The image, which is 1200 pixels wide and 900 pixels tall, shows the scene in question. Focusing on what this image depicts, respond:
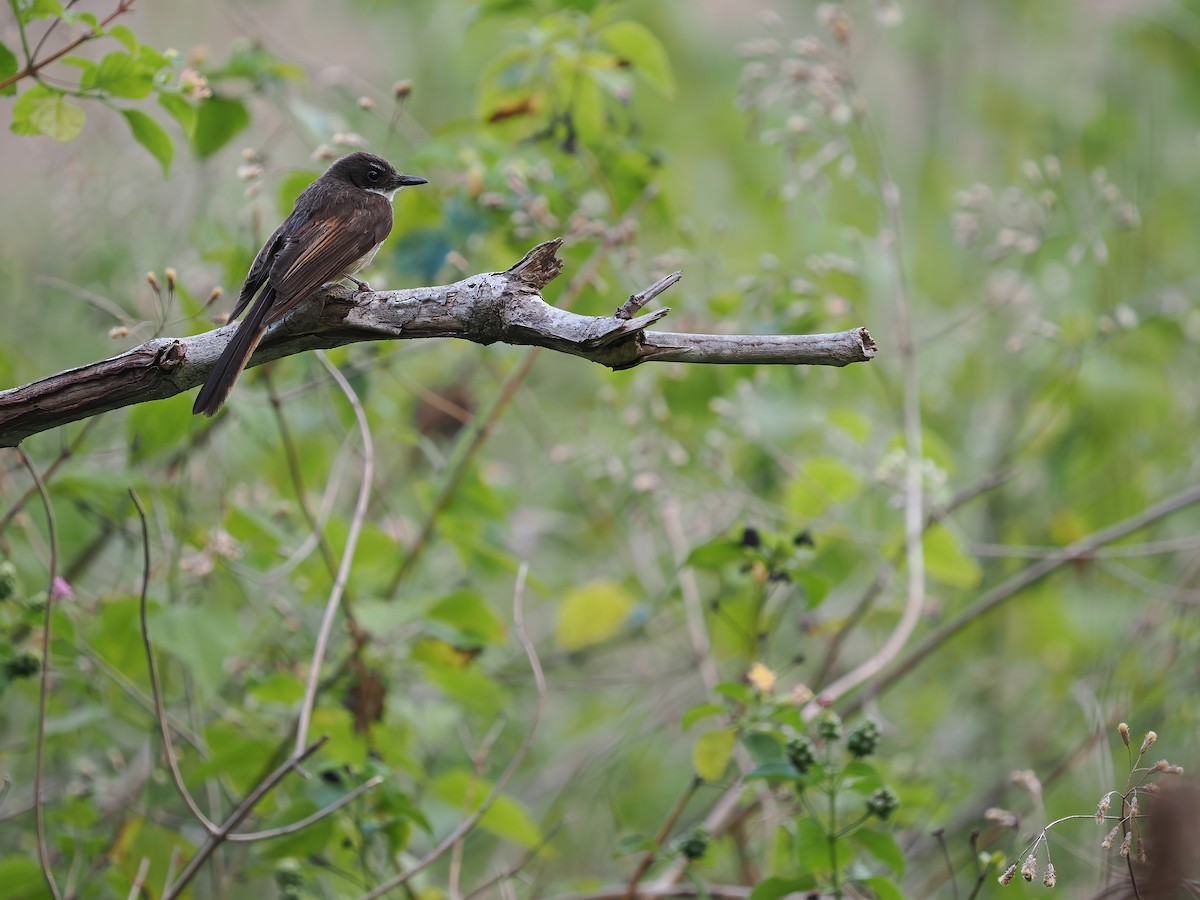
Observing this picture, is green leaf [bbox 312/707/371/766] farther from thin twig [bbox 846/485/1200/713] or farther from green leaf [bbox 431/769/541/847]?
thin twig [bbox 846/485/1200/713]

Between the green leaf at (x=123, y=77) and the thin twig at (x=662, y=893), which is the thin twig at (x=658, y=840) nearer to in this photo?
the thin twig at (x=662, y=893)

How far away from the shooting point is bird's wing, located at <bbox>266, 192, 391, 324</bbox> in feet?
8.45

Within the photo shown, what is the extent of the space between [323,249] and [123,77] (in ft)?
1.93

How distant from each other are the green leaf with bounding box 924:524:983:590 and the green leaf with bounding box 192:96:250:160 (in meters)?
2.72

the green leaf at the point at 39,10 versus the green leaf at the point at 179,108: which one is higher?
the green leaf at the point at 39,10

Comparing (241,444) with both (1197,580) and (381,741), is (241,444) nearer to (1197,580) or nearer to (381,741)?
(381,741)

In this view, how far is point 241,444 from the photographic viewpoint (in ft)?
13.3

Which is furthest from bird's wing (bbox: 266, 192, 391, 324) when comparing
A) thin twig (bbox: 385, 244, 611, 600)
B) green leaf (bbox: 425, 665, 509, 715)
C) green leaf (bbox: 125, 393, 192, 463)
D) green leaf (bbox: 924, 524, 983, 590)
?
green leaf (bbox: 924, 524, 983, 590)

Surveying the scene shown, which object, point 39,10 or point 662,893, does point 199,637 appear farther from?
point 39,10

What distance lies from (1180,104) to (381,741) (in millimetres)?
5443

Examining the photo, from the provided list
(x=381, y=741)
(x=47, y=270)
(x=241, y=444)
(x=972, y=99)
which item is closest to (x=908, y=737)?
(x=381, y=741)

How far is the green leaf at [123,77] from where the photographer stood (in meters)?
2.53

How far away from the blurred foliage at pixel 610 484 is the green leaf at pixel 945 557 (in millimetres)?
26

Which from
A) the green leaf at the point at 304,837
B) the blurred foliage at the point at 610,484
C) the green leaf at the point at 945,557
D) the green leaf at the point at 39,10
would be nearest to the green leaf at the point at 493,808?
the blurred foliage at the point at 610,484
